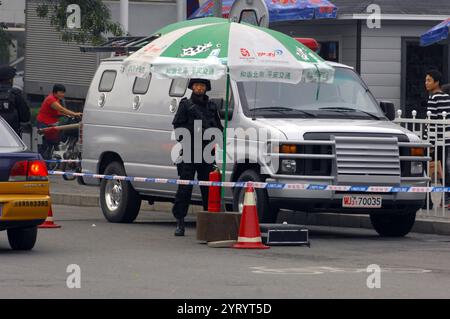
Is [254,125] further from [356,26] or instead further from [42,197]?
[356,26]

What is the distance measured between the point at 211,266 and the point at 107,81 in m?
6.89

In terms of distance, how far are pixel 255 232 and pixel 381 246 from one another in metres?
1.65

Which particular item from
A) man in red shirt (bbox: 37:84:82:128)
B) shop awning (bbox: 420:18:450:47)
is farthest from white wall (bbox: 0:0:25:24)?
shop awning (bbox: 420:18:450:47)

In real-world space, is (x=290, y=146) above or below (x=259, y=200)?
above

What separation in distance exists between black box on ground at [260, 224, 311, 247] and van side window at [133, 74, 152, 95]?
150 inches

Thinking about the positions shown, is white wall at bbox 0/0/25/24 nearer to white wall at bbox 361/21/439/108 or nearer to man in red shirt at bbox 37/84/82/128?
man in red shirt at bbox 37/84/82/128

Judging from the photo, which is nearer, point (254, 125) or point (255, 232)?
point (255, 232)

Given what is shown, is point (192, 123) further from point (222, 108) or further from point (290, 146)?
point (290, 146)

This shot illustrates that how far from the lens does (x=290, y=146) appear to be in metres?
16.2

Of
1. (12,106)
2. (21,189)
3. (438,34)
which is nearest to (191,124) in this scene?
(21,189)

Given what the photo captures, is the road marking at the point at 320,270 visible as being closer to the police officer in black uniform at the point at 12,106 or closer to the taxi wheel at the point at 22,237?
the taxi wheel at the point at 22,237

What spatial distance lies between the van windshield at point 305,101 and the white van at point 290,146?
0.04 ft
